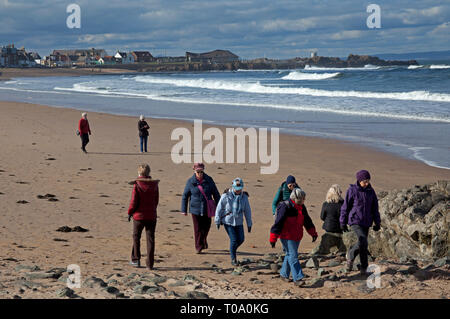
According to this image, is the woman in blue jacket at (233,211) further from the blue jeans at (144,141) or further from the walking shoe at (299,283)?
the blue jeans at (144,141)

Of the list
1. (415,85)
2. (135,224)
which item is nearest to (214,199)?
(135,224)

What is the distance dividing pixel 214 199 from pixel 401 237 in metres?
2.96

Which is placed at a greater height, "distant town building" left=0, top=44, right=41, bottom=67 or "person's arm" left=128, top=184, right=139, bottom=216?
"distant town building" left=0, top=44, right=41, bottom=67

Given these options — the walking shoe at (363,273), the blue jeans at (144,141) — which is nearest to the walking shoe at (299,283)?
the walking shoe at (363,273)

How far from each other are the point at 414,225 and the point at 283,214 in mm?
2252

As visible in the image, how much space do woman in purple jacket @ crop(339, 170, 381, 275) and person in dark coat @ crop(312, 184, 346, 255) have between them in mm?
793

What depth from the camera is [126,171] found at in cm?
1616

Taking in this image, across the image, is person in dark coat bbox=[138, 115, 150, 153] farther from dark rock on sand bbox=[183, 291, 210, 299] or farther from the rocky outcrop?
dark rock on sand bbox=[183, 291, 210, 299]

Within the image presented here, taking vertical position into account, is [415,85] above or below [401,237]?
above

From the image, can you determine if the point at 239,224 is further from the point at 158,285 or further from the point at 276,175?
the point at 276,175

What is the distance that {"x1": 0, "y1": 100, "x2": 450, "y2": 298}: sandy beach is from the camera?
298 inches

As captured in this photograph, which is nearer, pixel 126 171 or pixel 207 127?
pixel 126 171

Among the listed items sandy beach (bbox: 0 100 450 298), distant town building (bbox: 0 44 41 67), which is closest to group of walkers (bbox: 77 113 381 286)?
sandy beach (bbox: 0 100 450 298)

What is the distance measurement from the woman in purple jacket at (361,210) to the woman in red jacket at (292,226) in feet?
1.78
